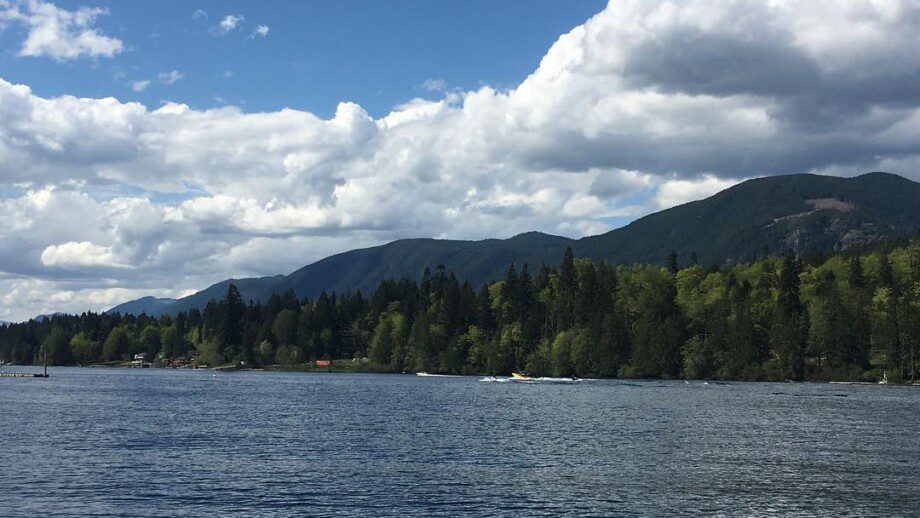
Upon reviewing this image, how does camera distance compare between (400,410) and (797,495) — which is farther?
(400,410)

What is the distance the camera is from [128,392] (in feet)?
557

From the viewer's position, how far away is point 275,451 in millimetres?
76188

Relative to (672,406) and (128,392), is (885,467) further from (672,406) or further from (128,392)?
(128,392)

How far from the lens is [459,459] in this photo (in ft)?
235

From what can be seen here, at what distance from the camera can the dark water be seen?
52875 mm


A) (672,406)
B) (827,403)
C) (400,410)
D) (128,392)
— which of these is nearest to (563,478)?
(400,410)

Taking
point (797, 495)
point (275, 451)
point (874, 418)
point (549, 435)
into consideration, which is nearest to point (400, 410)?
point (549, 435)

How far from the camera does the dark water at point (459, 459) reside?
52.9m

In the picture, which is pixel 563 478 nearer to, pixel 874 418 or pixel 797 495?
pixel 797 495

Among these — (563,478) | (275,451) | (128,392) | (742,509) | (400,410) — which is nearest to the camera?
(742,509)

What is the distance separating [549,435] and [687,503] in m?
37.5

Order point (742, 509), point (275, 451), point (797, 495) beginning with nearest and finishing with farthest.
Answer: point (742, 509) → point (797, 495) → point (275, 451)

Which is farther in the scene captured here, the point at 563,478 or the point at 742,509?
the point at 563,478

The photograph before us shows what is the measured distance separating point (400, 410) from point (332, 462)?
54.4 m
